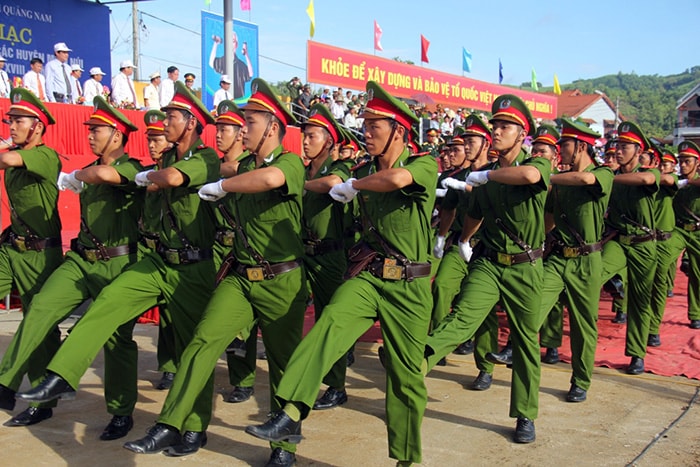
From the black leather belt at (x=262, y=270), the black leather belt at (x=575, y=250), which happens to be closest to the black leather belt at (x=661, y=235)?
the black leather belt at (x=575, y=250)

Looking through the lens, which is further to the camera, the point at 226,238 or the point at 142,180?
the point at 226,238

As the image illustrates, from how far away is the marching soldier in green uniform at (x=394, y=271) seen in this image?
4484mm

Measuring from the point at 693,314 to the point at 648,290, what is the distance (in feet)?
7.67

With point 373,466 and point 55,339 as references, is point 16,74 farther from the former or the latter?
point 373,466

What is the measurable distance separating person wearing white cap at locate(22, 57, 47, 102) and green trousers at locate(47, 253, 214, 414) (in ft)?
32.0

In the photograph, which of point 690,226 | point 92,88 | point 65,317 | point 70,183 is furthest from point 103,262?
A: point 92,88

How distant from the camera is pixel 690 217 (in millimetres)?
9617

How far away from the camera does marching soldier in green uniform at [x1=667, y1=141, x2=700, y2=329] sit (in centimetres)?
958

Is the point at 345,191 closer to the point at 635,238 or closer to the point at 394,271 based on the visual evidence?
the point at 394,271

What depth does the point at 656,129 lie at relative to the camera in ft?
366

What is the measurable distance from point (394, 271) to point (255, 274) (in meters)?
0.89

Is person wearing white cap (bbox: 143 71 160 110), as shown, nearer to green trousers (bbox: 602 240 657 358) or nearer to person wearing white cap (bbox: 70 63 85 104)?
person wearing white cap (bbox: 70 63 85 104)

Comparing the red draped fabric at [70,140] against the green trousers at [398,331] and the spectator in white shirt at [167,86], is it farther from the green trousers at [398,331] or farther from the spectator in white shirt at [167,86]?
the green trousers at [398,331]

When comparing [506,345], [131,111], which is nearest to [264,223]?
[506,345]
